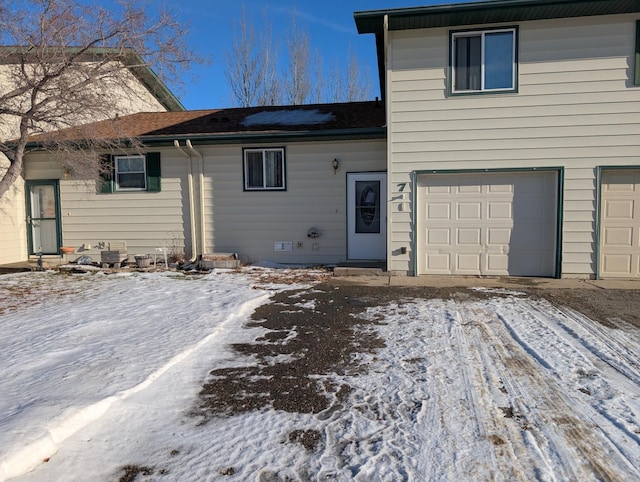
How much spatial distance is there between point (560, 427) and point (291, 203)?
26.7 ft

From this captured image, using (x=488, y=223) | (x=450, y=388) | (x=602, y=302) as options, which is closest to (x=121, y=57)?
(x=488, y=223)

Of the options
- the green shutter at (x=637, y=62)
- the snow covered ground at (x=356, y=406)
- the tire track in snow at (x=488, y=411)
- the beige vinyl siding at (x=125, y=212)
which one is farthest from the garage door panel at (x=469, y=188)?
the beige vinyl siding at (x=125, y=212)

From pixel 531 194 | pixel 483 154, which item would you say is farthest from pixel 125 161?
pixel 531 194

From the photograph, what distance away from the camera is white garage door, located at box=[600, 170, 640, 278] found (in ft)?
26.7

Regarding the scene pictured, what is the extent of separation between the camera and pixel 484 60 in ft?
27.1

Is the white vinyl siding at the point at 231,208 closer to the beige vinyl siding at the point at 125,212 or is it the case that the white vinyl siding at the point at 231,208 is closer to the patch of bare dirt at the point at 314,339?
the beige vinyl siding at the point at 125,212

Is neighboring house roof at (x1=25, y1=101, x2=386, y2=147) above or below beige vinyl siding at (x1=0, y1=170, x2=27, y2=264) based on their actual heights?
above

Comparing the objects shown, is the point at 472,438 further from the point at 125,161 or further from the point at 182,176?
the point at 125,161

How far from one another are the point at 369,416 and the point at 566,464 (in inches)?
47.6

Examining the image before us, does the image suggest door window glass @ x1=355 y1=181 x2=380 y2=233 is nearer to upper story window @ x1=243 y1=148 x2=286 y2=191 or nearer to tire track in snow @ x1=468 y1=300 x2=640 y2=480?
upper story window @ x1=243 y1=148 x2=286 y2=191

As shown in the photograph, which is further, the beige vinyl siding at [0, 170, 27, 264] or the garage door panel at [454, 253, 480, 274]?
the beige vinyl siding at [0, 170, 27, 264]

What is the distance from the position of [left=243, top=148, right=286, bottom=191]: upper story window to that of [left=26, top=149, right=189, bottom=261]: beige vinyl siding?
161 centimetres

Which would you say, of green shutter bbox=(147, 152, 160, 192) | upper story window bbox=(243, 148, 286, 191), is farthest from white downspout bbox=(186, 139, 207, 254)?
upper story window bbox=(243, 148, 286, 191)

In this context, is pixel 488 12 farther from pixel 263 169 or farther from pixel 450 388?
pixel 450 388
